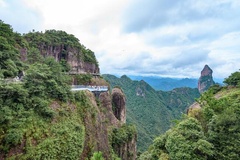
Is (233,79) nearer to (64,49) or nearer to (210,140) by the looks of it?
(210,140)

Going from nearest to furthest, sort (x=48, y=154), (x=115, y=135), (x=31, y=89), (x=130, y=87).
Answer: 1. (x=48, y=154)
2. (x=31, y=89)
3. (x=115, y=135)
4. (x=130, y=87)

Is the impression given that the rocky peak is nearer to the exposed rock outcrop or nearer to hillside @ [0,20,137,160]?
the exposed rock outcrop

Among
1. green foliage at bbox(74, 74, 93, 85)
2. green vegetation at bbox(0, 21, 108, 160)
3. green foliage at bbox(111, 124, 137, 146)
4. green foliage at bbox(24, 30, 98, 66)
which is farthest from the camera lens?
green foliage at bbox(24, 30, 98, 66)

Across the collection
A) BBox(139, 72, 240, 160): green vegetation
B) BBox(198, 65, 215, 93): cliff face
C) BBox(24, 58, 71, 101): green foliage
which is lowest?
BBox(139, 72, 240, 160): green vegetation

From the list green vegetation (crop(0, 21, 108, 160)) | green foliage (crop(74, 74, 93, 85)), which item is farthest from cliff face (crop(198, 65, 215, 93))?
green vegetation (crop(0, 21, 108, 160))

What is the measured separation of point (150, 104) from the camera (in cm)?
11588

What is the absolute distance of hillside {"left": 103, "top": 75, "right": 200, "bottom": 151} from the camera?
9457cm

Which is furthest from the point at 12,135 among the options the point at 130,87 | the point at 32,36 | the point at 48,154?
the point at 130,87

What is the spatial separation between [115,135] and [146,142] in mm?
44281

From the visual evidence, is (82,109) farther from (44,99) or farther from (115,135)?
(115,135)

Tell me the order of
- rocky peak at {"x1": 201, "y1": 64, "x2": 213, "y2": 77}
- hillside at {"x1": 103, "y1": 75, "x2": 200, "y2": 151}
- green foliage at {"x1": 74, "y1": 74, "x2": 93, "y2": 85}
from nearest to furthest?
green foliage at {"x1": 74, "y1": 74, "x2": 93, "y2": 85}
hillside at {"x1": 103, "y1": 75, "x2": 200, "y2": 151}
rocky peak at {"x1": 201, "y1": 64, "x2": 213, "y2": 77}

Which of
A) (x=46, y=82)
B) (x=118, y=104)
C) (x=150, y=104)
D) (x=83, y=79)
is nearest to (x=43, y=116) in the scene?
(x=46, y=82)

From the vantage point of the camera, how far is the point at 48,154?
13672 millimetres

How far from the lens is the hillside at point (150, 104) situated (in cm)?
9457
